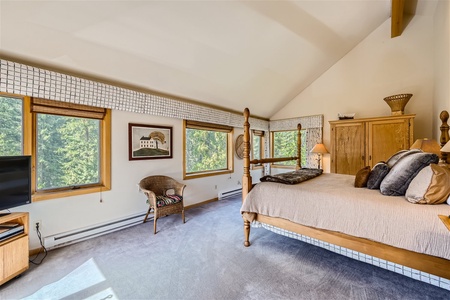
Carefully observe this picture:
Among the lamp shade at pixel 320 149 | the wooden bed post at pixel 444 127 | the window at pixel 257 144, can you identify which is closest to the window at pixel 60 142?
the window at pixel 257 144

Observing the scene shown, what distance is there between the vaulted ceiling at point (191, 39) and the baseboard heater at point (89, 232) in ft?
7.07

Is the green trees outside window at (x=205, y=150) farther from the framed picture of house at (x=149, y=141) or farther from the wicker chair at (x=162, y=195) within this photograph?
the wicker chair at (x=162, y=195)

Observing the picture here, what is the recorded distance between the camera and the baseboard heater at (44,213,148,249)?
96.9 inches

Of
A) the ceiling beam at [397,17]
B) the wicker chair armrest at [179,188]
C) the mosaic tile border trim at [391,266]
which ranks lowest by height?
the mosaic tile border trim at [391,266]

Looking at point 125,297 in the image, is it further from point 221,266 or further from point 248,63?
point 248,63

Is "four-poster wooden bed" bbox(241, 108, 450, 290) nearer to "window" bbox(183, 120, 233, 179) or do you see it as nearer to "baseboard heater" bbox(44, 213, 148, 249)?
"baseboard heater" bbox(44, 213, 148, 249)

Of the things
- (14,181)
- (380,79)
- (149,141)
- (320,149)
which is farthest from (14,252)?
(380,79)

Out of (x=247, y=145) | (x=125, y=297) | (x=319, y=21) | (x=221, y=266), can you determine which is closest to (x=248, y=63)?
(x=319, y=21)

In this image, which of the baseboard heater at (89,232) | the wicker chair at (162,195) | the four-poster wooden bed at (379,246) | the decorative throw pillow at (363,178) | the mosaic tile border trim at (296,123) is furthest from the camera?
the mosaic tile border trim at (296,123)

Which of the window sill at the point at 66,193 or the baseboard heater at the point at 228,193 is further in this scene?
the baseboard heater at the point at 228,193

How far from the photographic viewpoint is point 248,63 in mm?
3607

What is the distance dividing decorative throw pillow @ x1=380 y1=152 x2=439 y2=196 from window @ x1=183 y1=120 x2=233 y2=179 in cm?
329

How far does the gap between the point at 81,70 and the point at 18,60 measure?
1.91ft

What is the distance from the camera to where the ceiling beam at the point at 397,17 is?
3.13 m
